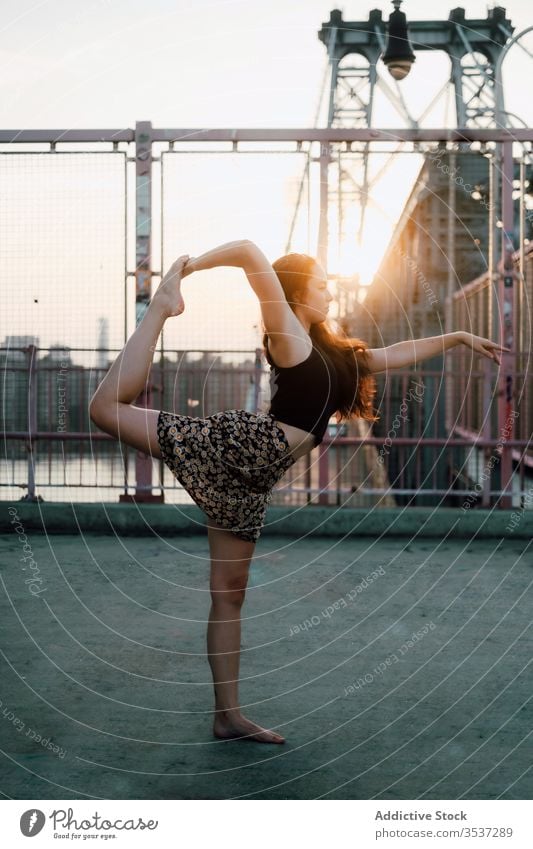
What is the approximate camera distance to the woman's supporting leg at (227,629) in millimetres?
3707

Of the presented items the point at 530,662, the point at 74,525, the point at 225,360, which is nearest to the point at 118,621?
the point at 530,662

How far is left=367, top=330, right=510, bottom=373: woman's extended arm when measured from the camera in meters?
4.02

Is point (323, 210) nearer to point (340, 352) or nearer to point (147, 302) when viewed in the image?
point (147, 302)

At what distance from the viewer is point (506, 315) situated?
27.5ft

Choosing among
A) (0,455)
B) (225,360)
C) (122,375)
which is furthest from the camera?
(0,455)

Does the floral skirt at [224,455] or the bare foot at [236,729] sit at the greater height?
the floral skirt at [224,455]

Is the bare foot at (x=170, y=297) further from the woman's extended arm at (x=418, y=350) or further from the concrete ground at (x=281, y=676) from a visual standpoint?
the concrete ground at (x=281, y=676)

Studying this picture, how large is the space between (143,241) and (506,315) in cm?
316

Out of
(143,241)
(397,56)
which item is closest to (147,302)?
(143,241)

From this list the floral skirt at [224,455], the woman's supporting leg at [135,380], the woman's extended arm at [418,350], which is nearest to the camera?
the woman's supporting leg at [135,380]

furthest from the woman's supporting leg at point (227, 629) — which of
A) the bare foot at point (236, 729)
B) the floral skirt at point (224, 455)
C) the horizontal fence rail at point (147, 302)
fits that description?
the horizontal fence rail at point (147, 302)

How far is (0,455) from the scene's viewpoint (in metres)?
10.0

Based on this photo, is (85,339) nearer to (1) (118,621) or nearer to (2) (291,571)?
(2) (291,571)

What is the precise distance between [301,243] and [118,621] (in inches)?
148
